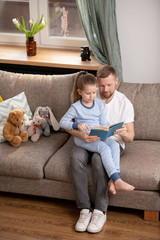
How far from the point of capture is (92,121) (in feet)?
9.08

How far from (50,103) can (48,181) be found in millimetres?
736

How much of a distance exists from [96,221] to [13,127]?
98 centimetres

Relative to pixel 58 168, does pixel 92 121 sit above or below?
above

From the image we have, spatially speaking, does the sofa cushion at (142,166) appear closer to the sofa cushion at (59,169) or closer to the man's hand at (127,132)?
the man's hand at (127,132)

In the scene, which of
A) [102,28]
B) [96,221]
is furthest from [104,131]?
[102,28]

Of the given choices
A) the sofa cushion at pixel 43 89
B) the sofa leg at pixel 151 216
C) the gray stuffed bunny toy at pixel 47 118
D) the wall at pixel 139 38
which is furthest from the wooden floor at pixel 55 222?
the wall at pixel 139 38

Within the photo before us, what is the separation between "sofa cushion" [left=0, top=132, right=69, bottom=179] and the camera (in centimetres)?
273

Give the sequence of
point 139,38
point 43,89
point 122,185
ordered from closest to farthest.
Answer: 1. point 122,185
2. point 43,89
3. point 139,38

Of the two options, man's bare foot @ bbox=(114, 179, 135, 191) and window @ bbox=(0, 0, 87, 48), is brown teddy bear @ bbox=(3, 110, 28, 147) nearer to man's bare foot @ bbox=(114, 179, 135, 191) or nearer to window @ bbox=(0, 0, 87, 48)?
man's bare foot @ bbox=(114, 179, 135, 191)

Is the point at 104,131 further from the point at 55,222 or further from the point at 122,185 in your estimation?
the point at 55,222

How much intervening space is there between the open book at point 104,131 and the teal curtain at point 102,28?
4.08 feet

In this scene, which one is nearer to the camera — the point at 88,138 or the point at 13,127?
the point at 88,138

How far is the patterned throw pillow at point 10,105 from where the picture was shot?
10.2ft

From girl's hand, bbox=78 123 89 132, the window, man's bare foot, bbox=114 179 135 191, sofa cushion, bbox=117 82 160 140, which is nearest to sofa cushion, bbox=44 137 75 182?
girl's hand, bbox=78 123 89 132
